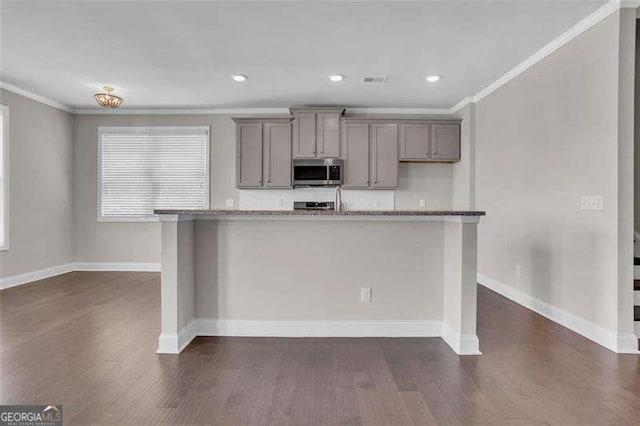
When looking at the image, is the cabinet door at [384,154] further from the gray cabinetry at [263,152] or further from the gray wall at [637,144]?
the gray wall at [637,144]

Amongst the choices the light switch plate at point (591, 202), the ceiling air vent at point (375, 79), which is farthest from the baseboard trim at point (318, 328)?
the ceiling air vent at point (375, 79)

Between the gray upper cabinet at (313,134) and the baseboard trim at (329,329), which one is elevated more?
the gray upper cabinet at (313,134)

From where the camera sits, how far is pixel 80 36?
3484mm

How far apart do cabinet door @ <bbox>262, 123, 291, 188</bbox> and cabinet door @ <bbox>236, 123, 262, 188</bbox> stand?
3.6 inches

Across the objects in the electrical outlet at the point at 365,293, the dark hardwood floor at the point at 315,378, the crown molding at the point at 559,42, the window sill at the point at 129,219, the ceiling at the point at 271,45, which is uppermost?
the ceiling at the point at 271,45

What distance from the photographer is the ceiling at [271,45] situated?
3012mm

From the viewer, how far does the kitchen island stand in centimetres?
312

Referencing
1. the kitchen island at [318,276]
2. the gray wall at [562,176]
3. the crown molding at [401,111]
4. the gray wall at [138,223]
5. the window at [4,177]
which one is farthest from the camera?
the gray wall at [138,223]

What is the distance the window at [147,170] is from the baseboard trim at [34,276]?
94cm

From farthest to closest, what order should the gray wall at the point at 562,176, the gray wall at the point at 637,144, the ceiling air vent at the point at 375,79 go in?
the ceiling air vent at the point at 375,79 → the gray wall at the point at 637,144 → the gray wall at the point at 562,176

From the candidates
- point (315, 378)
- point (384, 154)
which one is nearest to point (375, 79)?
point (384, 154)

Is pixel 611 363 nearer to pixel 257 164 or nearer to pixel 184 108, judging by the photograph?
pixel 257 164

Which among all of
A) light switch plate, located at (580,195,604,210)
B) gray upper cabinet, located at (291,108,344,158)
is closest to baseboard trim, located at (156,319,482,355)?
light switch plate, located at (580,195,604,210)

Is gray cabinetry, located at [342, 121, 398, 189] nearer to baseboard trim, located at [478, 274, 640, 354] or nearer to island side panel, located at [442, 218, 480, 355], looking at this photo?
baseboard trim, located at [478, 274, 640, 354]
